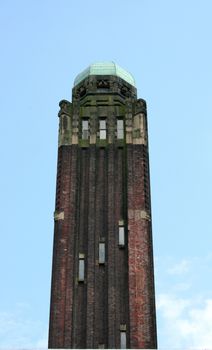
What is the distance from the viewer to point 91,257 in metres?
44.5

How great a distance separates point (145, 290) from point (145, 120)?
45.7ft

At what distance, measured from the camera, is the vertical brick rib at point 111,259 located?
136 feet

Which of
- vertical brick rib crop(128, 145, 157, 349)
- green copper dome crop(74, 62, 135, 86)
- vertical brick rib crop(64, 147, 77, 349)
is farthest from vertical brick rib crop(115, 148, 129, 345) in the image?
green copper dome crop(74, 62, 135, 86)

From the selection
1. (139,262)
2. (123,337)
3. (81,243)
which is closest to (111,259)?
(139,262)

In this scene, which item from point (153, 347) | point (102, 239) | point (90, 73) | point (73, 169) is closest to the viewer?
point (153, 347)

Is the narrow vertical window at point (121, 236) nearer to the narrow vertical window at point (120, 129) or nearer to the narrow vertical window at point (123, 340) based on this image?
the narrow vertical window at point (123, 340)

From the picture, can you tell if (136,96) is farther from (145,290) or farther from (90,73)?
(145,290)

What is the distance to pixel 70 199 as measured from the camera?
4694cm

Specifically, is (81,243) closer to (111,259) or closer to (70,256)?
(70,256)

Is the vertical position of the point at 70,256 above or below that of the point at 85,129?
below

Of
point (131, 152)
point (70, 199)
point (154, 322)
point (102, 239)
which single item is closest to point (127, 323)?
point (154, 322)

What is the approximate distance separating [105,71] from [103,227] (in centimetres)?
1507

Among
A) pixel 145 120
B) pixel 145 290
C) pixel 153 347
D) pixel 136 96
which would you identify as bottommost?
pixel 153 347

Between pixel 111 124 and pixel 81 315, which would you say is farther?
pixel 111 124
